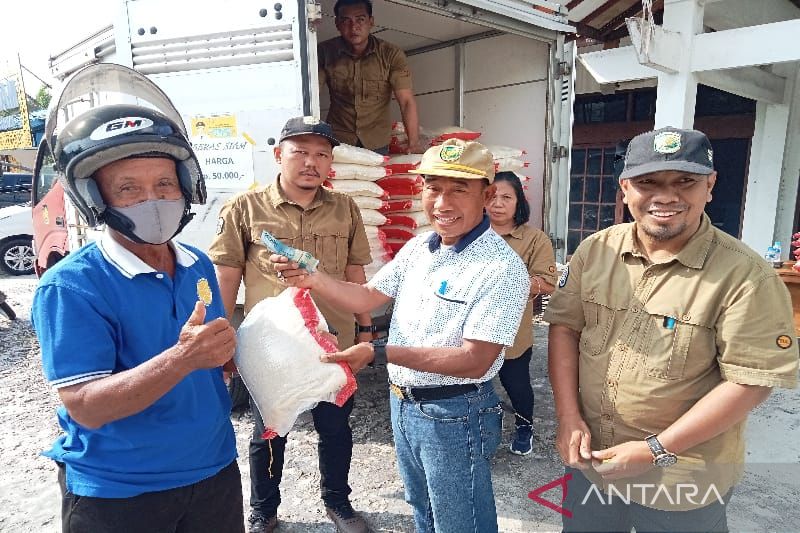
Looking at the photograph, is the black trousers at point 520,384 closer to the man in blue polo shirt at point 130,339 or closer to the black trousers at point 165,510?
the black trousers at point 165,510

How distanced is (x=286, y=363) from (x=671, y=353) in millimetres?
1125

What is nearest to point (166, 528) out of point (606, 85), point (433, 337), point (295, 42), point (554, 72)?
point (433, 337)

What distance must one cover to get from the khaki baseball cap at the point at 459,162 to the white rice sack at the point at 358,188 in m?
1.74

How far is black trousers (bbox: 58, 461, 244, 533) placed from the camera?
4.40 feet

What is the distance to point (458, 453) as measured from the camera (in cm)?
167

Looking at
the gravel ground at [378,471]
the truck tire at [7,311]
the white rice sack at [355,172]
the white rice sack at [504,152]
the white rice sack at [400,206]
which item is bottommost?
the gravel ground at [378,471]

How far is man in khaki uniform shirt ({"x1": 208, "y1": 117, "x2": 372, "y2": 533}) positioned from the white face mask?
1023 millimetres

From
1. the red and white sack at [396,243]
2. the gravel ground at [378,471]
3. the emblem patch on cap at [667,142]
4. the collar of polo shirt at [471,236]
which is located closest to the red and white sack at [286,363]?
the collar of polo shirt at [471,236]

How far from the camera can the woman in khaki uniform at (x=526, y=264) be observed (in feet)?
10.00

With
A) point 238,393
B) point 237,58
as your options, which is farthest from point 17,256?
point 237,58

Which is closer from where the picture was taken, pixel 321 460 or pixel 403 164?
pixel 321 460

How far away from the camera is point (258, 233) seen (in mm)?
2467

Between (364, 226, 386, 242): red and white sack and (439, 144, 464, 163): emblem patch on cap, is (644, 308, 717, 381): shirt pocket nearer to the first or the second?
(439, 144, 464, 163): emblem patch on cap

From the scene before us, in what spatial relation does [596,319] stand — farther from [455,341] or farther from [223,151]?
[223,151]
